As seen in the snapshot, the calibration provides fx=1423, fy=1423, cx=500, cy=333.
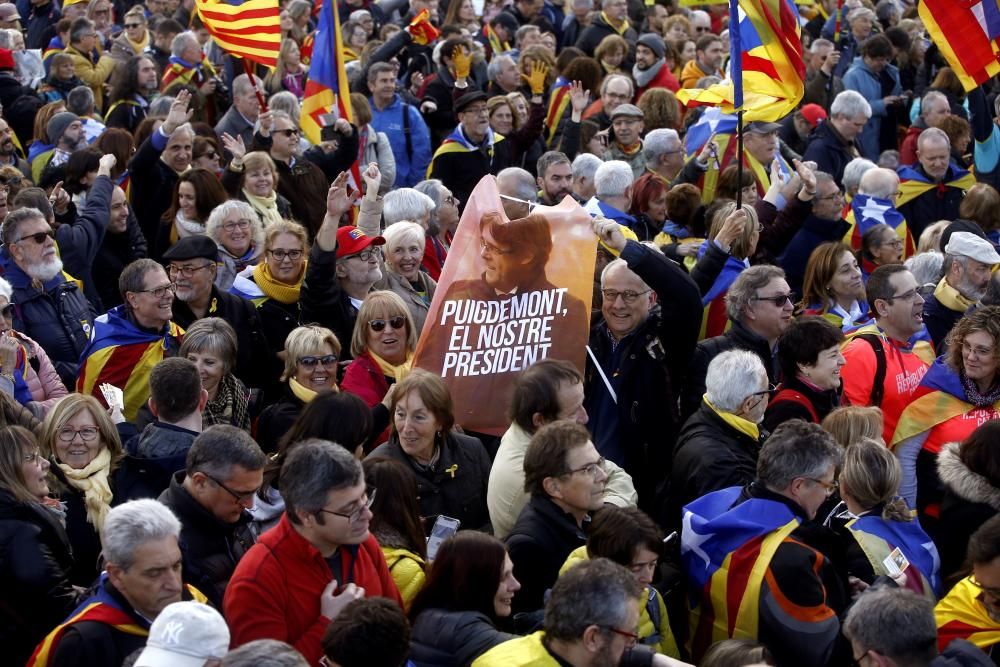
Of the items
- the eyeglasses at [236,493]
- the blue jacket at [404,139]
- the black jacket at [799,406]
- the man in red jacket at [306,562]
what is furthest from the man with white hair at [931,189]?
the man in red jacket at [306,562]

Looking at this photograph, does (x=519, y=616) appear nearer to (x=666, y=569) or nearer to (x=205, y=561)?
(x=666, y=569)

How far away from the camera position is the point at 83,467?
5.75 meters

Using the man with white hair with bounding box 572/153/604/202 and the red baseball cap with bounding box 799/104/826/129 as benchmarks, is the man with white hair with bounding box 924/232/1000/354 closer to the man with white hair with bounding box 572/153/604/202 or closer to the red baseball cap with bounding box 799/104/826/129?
the man with white hair with bounding box 572/153/604/202

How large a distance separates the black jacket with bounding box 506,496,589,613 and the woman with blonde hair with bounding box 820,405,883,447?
1.34m

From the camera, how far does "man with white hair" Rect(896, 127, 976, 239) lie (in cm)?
1066

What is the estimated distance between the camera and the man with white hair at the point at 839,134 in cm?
1105

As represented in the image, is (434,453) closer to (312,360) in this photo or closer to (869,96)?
(312,360)

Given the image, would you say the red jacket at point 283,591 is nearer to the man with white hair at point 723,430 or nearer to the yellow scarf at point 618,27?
the man with white hair at point 723,430

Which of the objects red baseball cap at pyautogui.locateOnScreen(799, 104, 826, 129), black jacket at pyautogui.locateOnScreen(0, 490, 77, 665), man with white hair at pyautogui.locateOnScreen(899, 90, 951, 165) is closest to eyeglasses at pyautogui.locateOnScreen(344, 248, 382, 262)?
black jacket at pyautogui.locateOnScreen(0, 490, 77, 665)

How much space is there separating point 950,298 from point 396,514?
435 cm

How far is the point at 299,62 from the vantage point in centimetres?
1394

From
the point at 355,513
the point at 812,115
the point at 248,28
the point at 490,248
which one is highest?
the point at 355,513

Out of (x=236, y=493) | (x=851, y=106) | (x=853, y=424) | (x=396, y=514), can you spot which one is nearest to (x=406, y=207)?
(x=853, y=424)

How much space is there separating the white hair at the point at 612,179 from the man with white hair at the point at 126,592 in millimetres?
4650
